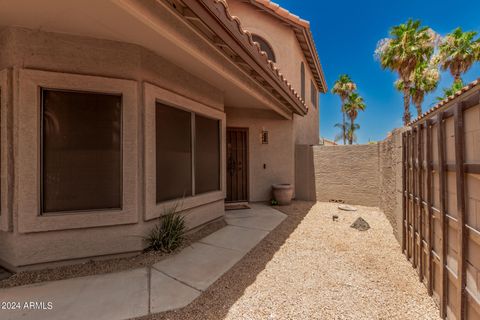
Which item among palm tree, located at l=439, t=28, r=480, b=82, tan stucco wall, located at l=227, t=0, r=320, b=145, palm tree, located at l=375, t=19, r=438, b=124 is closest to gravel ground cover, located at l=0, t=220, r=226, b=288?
tan stucco wall, located at l=227, t=0, r=320, b=145

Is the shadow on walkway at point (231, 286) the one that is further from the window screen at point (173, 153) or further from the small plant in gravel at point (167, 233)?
the window screen at point (173, 153)

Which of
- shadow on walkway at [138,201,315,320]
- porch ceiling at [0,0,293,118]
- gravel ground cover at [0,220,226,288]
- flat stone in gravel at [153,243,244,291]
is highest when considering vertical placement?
porch ceiling at [0,0,293,118]

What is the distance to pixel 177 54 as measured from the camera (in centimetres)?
378

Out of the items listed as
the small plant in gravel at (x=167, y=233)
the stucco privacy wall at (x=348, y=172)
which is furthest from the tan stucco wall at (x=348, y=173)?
the small plant in gravel at (x=167, y=233)

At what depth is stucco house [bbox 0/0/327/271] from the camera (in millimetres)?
2975

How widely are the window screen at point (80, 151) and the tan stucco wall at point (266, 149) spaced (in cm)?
473

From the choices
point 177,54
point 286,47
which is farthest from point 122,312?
point 286,47

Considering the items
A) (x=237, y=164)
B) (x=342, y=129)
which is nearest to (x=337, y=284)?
(x=237, y=164)

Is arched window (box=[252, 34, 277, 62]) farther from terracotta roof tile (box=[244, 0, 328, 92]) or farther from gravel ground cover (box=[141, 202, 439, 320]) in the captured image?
gravel ground cover (box=[141, 202, 439, 320])

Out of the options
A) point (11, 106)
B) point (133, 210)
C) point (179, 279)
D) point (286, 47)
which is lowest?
point (179, 279)

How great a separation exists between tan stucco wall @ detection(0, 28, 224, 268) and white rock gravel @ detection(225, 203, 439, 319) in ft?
7.36

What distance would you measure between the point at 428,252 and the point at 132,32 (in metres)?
5.03

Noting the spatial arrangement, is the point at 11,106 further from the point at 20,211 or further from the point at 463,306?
the point at 463,306

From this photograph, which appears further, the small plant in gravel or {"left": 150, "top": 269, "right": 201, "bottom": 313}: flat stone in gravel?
the small plant in gravel
